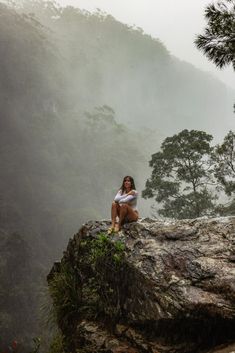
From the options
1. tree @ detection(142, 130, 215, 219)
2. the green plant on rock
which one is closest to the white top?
the green plant on rock

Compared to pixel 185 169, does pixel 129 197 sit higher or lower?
lower

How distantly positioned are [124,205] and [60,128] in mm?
47970

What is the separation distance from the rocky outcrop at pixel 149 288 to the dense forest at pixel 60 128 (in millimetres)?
19509

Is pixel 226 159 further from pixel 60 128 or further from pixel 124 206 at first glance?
pixel 60 128

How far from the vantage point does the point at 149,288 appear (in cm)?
659

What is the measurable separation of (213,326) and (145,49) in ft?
320

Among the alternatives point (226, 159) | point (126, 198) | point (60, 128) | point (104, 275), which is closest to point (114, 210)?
point (126, 198)

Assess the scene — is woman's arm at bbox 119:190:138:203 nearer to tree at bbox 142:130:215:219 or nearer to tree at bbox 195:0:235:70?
tree at bbox 195:0:235:70

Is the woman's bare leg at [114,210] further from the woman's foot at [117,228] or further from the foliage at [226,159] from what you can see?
the foliage at [226,159]

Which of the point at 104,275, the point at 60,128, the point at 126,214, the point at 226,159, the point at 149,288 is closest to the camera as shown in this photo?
the point at 149,288

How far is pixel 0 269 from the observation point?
30.5 m

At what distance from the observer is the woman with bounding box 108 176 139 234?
7.64 metres

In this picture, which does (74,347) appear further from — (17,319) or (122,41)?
(122,41)

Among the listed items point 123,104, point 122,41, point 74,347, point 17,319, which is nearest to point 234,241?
point 74,347
